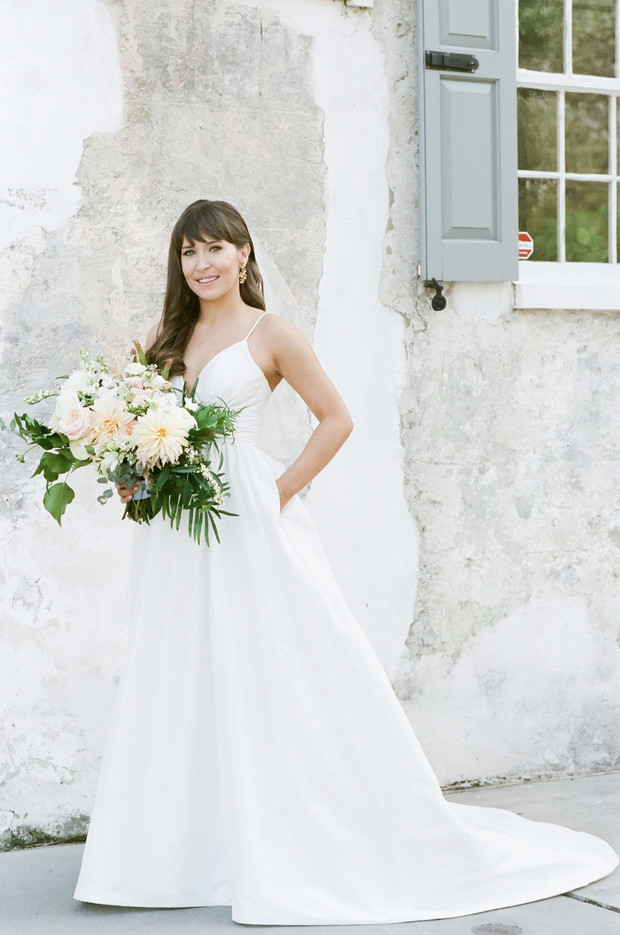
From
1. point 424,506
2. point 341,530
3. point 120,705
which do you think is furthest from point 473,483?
point 120,705

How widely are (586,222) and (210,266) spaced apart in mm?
2588

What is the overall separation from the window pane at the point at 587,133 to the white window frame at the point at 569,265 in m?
0.03

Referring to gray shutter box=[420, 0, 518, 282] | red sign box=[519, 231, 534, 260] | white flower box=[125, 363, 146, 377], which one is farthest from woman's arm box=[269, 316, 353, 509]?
red sign box=[519, 231, 534, 260]

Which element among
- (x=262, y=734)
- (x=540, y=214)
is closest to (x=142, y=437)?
(x=262, y=734)

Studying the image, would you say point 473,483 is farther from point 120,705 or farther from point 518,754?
point 120,705

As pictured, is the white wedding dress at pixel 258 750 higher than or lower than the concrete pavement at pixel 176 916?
higher

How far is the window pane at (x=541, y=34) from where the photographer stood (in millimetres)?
5516

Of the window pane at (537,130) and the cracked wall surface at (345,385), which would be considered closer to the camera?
the cracked wall surface at (345,385)

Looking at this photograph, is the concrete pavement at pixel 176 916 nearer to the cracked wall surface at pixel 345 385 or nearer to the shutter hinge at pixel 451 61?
the cracked wall surface at pixel 345 385

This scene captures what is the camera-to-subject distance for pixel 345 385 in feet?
16.3

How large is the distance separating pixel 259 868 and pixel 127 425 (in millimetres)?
1313

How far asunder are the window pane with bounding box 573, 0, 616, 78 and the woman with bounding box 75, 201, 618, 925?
8.90 ft

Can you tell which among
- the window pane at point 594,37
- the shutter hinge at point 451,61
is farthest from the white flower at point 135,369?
the window pane at point 594,37

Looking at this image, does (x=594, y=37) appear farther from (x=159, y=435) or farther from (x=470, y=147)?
(x=159, y=435)
